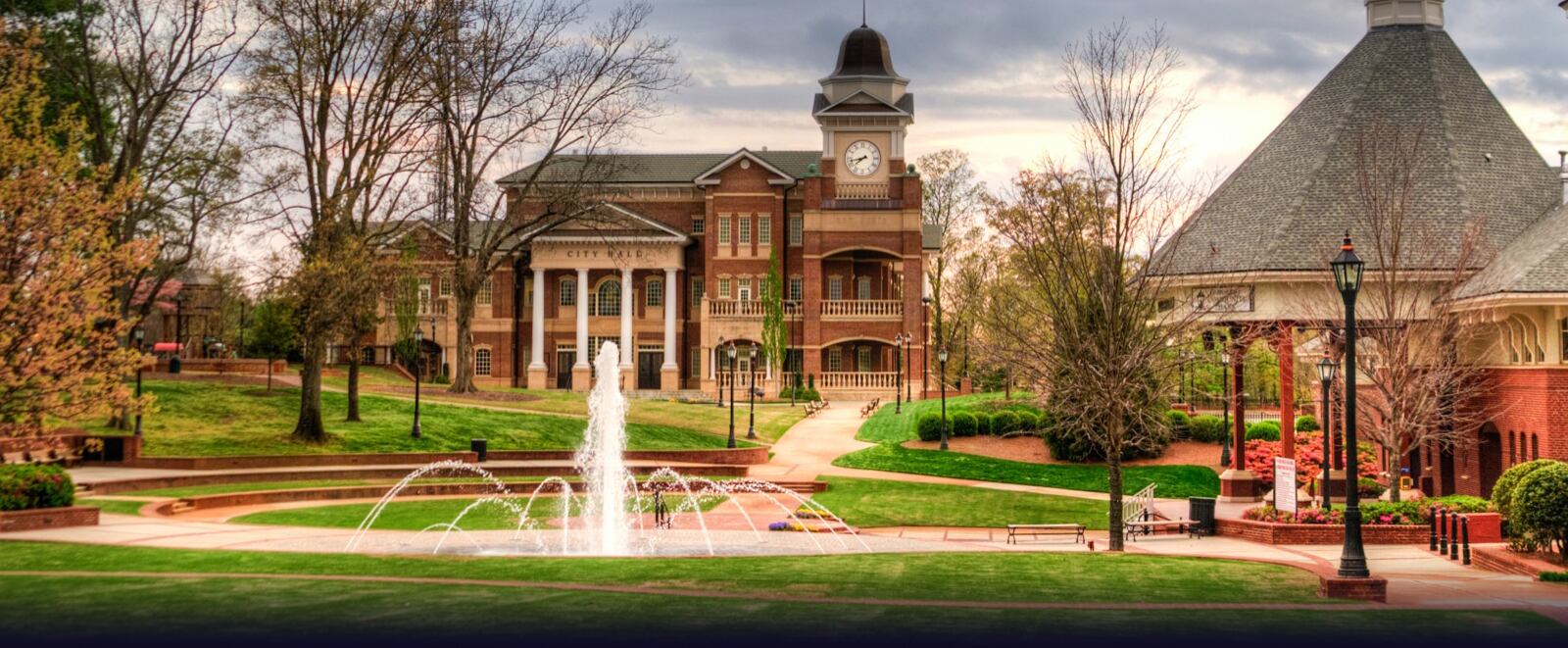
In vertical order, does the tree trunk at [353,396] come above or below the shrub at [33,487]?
above

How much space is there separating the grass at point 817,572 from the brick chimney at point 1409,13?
18.6 metres

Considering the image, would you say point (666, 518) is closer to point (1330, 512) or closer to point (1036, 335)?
point (1036, 335)

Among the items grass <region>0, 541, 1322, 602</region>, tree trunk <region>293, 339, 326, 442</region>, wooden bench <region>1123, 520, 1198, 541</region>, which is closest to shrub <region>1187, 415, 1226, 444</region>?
wooden bench <region>1123, 520, 1198, 541</region>

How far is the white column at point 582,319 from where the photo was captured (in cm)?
6812

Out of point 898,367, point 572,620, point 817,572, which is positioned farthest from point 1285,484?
point 898,367

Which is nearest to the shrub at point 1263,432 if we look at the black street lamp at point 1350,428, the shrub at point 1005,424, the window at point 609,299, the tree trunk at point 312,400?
the shrub at point 1005,424

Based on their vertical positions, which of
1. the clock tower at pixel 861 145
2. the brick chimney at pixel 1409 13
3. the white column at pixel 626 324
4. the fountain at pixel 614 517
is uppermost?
the clock tower at pixel 861 145

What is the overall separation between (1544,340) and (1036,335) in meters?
9.55

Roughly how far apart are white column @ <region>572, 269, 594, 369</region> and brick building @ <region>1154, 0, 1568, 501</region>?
42008 millimetres

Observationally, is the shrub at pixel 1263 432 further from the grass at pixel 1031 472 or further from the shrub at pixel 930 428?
the shrub at pixel 930 428

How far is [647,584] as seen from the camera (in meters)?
15.1

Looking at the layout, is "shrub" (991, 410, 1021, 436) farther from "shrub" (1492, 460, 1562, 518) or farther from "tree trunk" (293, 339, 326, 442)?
"shrub" (1492, 460, 1562, 518)

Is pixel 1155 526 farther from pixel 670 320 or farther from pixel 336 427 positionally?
pixel 670 320

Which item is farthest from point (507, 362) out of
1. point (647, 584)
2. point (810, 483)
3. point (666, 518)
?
point (647, 584)
